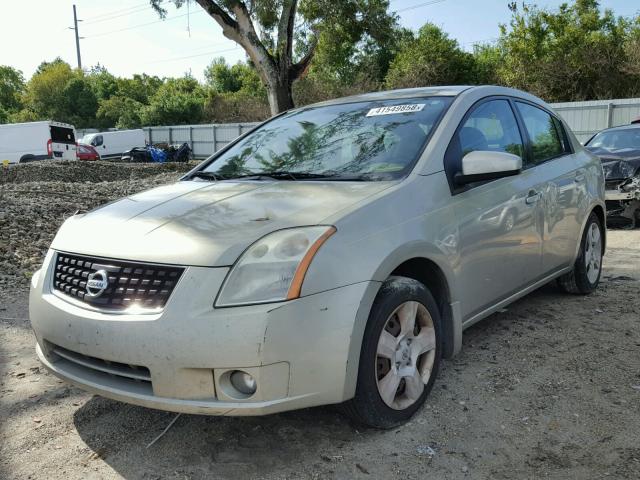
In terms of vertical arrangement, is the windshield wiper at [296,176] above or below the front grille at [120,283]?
above

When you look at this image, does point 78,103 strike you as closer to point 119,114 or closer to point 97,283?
point 119,114

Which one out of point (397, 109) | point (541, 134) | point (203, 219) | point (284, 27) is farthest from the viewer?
point (284, 27)

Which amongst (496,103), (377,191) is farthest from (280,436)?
(496,103)

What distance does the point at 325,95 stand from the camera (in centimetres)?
3366

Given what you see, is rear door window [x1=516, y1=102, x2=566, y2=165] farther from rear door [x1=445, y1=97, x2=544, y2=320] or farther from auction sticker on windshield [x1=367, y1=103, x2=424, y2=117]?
auction sticker on windshield [x1=367, y1=103, x2=424, y2=117]

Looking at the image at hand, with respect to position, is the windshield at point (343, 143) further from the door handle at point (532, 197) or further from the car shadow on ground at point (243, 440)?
the car shadow on ground at point (243, 440)

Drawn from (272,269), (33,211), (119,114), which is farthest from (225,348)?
(119,114)

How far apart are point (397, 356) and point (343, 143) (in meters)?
1.31

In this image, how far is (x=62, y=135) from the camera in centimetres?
2505

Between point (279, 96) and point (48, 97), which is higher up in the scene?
point (48, 97)

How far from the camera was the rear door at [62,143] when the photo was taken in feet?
79.6

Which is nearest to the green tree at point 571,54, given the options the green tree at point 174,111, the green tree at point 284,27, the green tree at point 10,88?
the green tree at point 284,27

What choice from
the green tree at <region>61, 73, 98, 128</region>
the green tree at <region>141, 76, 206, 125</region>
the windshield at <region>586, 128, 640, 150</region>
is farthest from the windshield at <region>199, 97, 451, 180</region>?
the green tree at <region>61, 73, 98, 128</region>

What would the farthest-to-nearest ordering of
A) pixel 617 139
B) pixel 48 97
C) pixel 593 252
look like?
pixel 48 97
pixel 617 139
pixel 593 252
